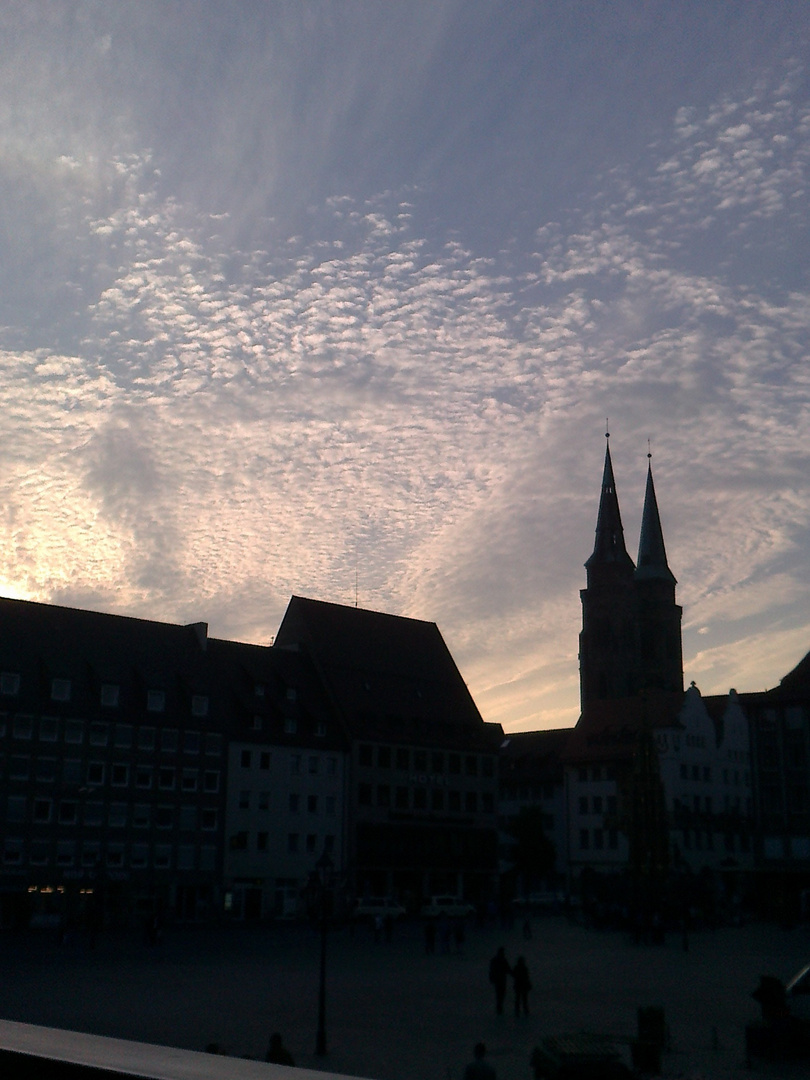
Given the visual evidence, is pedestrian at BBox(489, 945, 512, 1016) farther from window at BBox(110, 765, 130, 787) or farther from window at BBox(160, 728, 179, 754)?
window at BBox(160, 728, 179, 754)

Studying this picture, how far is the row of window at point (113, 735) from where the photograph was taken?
6594cm

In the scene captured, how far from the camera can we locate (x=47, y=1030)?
4336 mm

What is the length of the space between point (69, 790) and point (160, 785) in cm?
575

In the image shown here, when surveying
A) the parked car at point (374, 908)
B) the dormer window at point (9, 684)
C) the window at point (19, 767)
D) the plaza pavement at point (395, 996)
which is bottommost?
the plaza pavement at point (395, 996)

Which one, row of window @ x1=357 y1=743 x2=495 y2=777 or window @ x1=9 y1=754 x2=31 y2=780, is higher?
row of window @ x1=357 y1=743 x2=495 y2=777

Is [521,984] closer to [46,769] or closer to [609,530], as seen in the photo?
[46,769]

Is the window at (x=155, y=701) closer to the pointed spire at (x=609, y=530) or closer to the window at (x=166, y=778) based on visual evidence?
the window at (x=166, y=778)

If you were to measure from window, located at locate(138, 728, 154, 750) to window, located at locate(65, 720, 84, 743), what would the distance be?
372cm

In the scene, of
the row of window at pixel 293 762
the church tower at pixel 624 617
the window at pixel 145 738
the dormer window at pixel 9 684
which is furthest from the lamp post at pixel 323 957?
the church tower at pixel 624 617

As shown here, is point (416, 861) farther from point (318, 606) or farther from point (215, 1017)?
point (215, 1017)

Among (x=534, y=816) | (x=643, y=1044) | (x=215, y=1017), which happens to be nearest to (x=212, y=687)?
(x=534, y=816)

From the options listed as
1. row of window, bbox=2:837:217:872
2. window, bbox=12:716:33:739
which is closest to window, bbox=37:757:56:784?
window, bbox=12:716:33:739

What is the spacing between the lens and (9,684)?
2606 inches

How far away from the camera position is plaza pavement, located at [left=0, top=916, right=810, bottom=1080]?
804 inches
